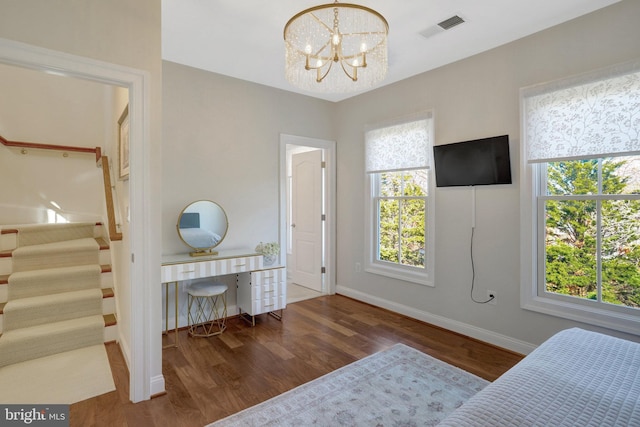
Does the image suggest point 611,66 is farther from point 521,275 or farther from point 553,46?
point 521,275

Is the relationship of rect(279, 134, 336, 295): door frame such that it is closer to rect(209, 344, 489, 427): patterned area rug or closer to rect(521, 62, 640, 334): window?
rect(209, 344, 489, 427): patterned area rug

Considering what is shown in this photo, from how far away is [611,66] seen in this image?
231 centimetres

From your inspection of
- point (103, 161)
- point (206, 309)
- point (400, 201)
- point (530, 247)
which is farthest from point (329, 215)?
point (103, 161)

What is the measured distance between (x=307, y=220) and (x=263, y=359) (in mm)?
2494

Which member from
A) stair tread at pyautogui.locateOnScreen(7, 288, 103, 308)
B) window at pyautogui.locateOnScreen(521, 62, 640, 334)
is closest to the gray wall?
window at pyautogui.locateOnScreen(521, 62, 640, 334)

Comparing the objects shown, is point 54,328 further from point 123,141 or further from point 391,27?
point 391,27

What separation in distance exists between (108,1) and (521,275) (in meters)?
3.62

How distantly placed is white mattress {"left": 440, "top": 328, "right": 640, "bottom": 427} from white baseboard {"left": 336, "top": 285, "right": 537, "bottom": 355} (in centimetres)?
146

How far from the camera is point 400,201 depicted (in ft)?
12.9

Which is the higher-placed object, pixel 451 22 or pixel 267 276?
pixel 451 22

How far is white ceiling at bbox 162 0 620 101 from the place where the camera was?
2.34 m

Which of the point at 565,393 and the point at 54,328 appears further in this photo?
the point at 54,328

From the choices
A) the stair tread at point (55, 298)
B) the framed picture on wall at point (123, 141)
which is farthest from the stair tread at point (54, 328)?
the framed picture on wall at point (123, 141)

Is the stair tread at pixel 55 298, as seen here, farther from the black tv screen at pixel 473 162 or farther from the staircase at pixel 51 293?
the black tv screen at pixel 473 162
